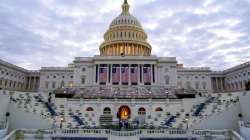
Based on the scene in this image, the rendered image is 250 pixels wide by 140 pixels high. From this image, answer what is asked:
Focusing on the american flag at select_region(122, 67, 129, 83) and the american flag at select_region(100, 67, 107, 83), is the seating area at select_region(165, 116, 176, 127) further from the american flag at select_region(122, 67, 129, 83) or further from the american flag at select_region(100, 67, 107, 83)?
the american flag at select_region(100, 67, 107, 83)

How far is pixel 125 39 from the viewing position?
99.6 metres

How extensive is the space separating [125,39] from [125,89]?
38129mm

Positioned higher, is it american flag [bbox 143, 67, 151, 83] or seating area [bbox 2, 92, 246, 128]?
american flag [bbox 143, 67, 151, 83]

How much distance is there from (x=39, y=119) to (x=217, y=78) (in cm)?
9284

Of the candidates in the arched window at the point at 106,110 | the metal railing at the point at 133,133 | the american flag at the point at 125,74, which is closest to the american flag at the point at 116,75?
the american flag at the point at 125,74

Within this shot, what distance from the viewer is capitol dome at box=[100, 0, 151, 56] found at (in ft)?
326

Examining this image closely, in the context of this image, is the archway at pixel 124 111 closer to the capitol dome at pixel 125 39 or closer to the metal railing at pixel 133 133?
the metal railing at pixel 133 133

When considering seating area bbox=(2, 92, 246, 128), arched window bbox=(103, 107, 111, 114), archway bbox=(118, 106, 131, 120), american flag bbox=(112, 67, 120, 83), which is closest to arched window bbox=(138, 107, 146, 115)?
seating area bbox=(2, 92, 246, 128)

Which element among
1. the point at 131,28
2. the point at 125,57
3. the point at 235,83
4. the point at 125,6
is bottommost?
the point at 235,83

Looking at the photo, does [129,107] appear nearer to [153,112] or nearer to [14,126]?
[153,112]

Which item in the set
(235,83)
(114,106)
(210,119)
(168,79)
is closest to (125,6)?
(168,79)

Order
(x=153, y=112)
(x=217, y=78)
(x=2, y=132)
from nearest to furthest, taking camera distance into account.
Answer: (x=2, y=132) → (x=153, y=112) → (x=217, y=78)

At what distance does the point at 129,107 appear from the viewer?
163 feet

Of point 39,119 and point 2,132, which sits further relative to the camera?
point 39,119
